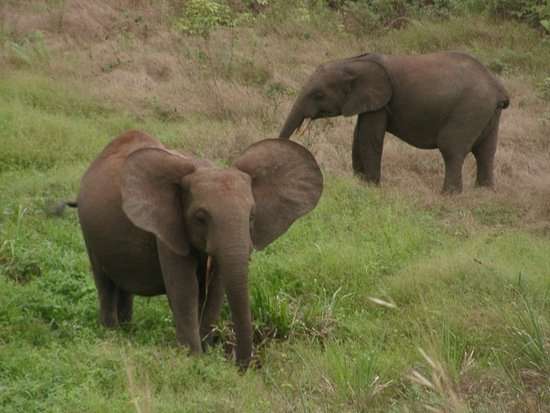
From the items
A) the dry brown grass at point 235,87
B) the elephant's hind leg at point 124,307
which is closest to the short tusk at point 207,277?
the elephant's hind leg at point 124,307

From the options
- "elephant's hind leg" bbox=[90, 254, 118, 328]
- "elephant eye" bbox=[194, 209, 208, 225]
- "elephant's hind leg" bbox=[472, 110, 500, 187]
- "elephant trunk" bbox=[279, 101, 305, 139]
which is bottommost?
"elephant's hind leg" bbox=[472, 110, 500, 187]

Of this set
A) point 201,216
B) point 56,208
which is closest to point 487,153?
point 56,208

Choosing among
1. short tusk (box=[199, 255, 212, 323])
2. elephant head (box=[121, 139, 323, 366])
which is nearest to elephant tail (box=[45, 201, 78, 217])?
short tusk (box=[199, 255, 212, 323])

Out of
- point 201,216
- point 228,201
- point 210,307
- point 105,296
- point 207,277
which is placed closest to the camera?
point 228,201

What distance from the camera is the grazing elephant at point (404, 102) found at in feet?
39.3

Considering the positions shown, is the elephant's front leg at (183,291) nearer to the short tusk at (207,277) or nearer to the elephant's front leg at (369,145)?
the short tusk at (207,277)

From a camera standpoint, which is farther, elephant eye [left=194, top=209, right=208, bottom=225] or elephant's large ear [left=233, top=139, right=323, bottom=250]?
elephant's large ear [left=233, top=139, right=323, bottom=250]

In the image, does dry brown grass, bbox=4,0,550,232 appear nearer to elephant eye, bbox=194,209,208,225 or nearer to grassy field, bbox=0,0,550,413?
grassy field, bbox=0,0,550,413

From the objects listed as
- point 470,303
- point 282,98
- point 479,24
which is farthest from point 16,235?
point 479,24

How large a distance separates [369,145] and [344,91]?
0.60 meters

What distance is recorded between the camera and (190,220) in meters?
7.01

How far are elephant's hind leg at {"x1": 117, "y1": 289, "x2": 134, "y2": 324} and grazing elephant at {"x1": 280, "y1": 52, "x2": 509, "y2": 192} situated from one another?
3905mm

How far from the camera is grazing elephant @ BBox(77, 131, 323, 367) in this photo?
6.80 m

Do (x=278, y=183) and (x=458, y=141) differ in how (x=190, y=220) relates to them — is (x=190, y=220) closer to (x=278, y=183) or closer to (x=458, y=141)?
(x=278, y=183)
